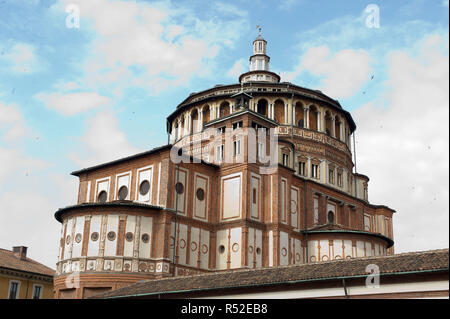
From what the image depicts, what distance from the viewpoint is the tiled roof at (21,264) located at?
45.1 meters

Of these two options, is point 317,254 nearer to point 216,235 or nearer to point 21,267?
Result: point 216,235

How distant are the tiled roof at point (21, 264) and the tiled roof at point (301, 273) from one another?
20.0 m

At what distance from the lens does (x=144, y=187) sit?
36875 mm

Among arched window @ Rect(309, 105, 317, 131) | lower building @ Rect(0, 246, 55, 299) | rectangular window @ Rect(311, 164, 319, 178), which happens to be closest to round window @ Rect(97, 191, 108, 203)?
lower building @ Rect(0, 246, 55, 299)

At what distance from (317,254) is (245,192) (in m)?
7.39

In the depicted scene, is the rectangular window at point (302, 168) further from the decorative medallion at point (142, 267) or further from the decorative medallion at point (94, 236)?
the decorative medallion at point (94, 236)

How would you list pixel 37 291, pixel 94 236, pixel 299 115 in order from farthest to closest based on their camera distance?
pixel 299 115 → pixel 37 291 → pixel 94 236

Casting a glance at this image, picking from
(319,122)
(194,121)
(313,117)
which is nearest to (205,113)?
(194,121)

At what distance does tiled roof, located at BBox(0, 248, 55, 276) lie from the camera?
45116 mm

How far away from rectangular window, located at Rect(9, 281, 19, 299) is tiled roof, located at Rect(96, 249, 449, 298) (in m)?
18.9

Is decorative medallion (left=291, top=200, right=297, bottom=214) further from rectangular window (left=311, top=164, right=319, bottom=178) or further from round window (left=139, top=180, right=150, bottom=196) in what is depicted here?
round window (left=139, top=180, right=150, bottom=196)

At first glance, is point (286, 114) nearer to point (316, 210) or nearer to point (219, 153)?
point (316, 210)

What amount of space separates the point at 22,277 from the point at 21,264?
1972mm
